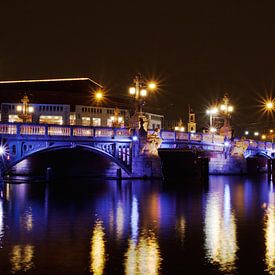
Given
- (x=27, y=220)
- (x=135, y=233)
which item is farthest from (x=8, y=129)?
(x=135, y=233)

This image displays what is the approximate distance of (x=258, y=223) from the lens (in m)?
28.5

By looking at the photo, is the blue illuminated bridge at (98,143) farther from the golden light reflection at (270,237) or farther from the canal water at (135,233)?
the golden light reflection at (270,237)

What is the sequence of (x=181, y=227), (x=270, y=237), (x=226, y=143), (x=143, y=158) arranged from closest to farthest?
(x=270, y=237) → (x=181, y=227) → (x=143, y=158) → (x=226, y=143)

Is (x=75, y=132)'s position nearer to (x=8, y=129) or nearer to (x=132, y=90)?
(x=8, y=129)

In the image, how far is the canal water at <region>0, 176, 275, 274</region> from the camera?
61.1 feet

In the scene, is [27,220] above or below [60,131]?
below

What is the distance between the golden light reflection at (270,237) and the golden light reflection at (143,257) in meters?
3.68

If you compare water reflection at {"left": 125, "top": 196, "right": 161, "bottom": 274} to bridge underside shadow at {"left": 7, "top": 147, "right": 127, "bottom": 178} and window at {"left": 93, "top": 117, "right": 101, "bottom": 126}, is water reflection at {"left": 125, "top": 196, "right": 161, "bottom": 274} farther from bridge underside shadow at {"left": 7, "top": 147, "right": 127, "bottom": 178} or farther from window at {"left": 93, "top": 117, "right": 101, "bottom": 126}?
window at {"left": 93, "top": 117, "right": 101, "bottom": 126}

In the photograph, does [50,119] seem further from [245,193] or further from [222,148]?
[245,193]

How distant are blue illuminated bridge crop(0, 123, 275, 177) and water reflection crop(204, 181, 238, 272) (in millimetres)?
17267

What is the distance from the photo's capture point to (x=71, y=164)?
65938 mm

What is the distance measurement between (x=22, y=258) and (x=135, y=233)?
21.9 ft

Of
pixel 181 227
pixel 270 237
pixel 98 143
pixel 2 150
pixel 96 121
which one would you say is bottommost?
pixel 270 237

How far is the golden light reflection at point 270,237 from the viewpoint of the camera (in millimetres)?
18906
